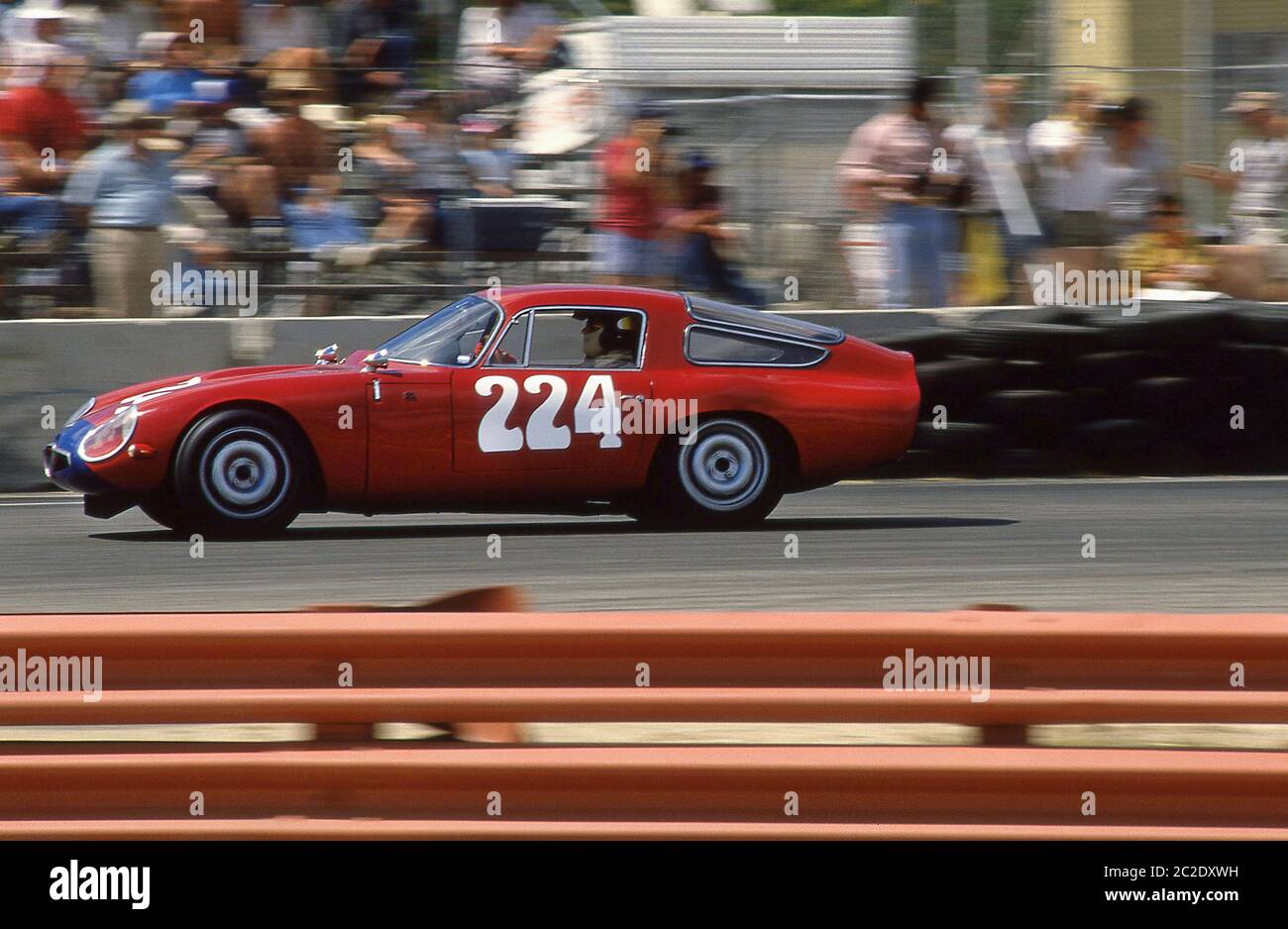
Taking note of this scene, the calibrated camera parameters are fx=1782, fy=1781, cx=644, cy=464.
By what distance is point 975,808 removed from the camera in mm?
3691

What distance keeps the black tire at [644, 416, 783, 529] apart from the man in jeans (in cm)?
233

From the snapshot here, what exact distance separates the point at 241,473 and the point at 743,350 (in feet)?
7.15

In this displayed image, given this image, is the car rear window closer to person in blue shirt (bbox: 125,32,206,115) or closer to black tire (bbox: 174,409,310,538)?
black tire (bbox: 174,409,310,538)

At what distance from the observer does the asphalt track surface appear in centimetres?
620

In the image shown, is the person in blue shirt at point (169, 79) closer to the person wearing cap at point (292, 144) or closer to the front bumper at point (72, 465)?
the person wearing cap at point (292, 144)

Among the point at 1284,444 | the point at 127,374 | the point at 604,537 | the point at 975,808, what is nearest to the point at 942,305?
the point at 1284,444

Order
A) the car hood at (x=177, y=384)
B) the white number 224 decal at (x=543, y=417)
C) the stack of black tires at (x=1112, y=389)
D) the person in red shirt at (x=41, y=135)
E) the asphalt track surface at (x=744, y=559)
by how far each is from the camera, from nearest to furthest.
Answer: the asphalt track surface at (x=744, y=559)
the car hood at (x=177, y=384)
the white number 224 decal at (x=543, y=417)
the stack of black tires at (x=1112, y=389)
the person in red shirt at (x=41, y=135)

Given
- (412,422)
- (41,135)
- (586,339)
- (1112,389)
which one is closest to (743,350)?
(586,339)

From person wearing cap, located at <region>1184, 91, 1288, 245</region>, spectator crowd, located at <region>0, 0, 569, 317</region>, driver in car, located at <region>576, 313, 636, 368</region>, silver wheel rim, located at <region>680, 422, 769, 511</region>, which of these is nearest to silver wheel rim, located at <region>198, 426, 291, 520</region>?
driver in car, located at <region>576, 313, 636, 368</region>

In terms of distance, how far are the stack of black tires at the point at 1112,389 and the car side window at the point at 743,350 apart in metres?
1.38

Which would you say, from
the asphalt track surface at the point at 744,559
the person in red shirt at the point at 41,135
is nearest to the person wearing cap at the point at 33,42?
the person in red shirt at the point at 41,135

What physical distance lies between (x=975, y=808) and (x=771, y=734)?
3.31ft

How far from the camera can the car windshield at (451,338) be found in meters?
7.32

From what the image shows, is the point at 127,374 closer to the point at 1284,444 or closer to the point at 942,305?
the point at 942,305
